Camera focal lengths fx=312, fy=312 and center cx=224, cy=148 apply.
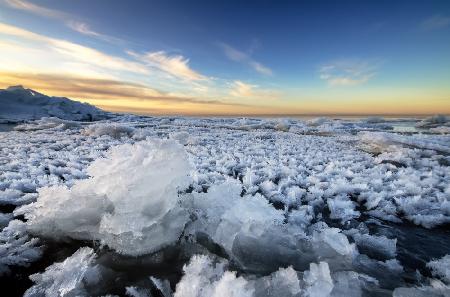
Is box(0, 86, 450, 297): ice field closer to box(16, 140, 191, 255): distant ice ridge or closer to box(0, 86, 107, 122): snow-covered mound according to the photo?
box(16, 140, 191, 255): distant ice ridge

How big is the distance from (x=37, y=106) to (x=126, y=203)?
1305 inches

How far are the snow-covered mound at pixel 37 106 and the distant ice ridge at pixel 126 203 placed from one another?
27.8 m

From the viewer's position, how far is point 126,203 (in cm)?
252

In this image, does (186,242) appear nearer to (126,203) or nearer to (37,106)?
(126,203)

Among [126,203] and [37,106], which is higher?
[126,203]

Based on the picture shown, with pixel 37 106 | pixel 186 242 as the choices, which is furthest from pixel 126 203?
pixel 37 106

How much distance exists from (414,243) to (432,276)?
0.73 metres

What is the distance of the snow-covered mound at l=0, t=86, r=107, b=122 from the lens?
91.2ft

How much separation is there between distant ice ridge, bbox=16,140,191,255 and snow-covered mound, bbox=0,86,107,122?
91.3 ft

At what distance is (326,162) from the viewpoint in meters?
7.10

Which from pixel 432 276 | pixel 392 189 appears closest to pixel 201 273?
pixel 432 276

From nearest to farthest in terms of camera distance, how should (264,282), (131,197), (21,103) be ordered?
(264,282), (131,197), (21,103)

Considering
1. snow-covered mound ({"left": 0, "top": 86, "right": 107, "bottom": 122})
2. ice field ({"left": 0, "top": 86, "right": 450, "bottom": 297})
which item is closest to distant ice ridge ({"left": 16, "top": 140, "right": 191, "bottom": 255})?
ice field ({"left": 0, "top": 86, "right": 450, "bottom": 297})

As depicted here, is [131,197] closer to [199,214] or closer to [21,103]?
[199,214]
